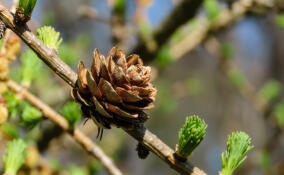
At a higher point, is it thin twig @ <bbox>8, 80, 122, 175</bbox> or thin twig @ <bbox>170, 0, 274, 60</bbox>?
thin twig @ <bbox>170, 0, 274, 60</bbox>

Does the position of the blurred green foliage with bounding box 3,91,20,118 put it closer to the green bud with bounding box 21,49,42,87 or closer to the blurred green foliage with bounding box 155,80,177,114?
the green bud with bounding box 21,49,42,87

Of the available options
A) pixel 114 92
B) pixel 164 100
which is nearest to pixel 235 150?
pixel 114 92

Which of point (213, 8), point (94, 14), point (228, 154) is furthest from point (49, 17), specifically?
point (228, 154)

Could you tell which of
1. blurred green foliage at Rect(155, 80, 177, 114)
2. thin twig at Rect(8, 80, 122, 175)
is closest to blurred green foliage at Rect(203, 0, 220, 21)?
thin twig at Rect(8, 80, 122, 175)

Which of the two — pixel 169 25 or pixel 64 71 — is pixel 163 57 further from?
pixel 64 71

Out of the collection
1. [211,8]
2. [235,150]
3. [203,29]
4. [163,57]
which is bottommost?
[235,150]

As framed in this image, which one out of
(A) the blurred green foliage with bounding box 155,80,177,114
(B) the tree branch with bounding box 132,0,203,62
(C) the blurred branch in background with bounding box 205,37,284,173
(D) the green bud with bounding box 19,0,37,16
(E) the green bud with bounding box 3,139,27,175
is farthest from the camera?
(A) the blurred green foliage with bounding box 155,80,177,114
